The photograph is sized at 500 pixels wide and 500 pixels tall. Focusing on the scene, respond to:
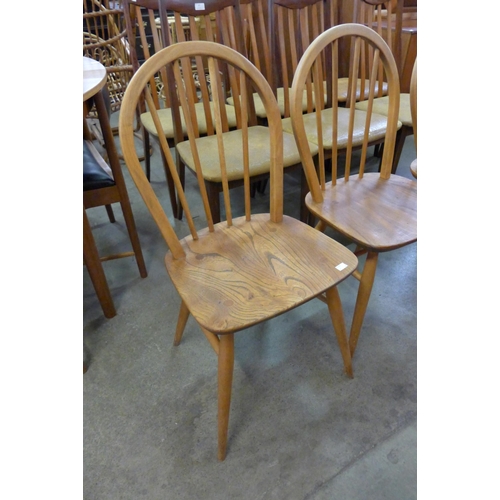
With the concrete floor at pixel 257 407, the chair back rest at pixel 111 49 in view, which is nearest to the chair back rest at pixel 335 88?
the concrete floor at pixel 257 407

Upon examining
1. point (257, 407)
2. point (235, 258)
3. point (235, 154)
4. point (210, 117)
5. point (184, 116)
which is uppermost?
point (184, 116)

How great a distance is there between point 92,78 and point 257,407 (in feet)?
3.75

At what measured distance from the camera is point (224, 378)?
87cm

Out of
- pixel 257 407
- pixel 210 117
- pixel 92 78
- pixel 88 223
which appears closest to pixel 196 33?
pixel 210 117

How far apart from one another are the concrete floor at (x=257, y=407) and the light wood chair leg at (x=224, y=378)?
0.33 feet

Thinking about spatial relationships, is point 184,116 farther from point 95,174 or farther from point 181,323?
point 181,323

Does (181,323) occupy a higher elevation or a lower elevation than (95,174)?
lower

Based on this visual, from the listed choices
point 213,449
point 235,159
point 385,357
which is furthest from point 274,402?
point 235,159

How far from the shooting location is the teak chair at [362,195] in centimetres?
99

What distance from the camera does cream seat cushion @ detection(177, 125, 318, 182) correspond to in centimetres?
128

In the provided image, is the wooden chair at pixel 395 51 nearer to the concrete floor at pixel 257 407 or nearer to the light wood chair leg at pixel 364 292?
the concrete floor at pixel 257 407

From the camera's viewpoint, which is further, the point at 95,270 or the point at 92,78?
the point at 95,270

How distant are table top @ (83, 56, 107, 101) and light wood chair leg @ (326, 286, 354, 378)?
0.87m

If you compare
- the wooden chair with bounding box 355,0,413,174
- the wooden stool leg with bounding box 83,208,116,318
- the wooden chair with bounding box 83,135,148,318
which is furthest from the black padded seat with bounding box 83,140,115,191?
the wooden chair with bounding box 355,0,413,174
